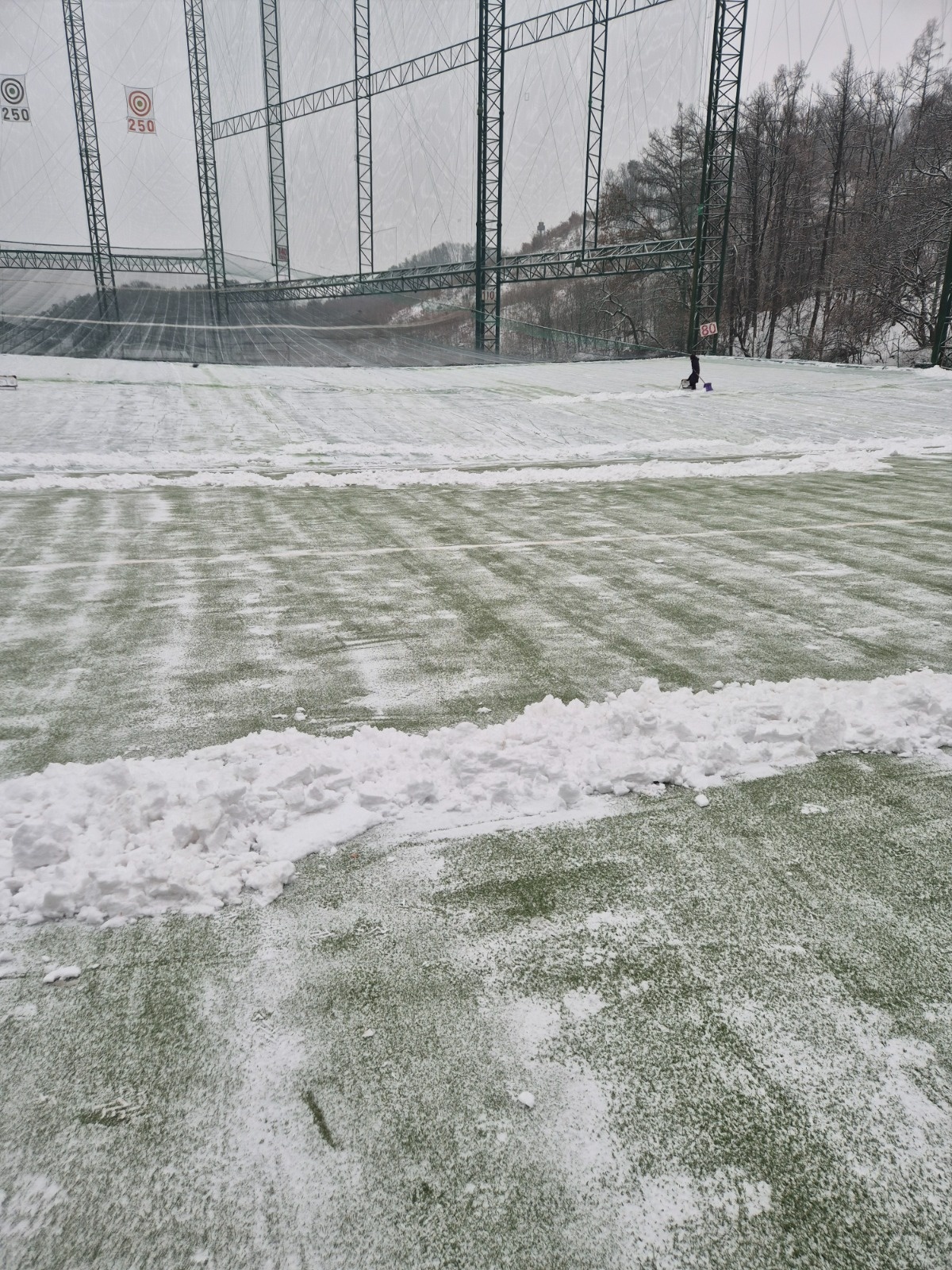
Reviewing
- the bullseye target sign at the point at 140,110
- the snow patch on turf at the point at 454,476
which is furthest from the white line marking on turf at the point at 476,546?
the bullseye target sign at the point at 140,110

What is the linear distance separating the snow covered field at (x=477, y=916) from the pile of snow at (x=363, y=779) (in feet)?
0.04

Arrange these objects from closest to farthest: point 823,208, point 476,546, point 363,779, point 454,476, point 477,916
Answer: point 477,916 → point 363,779 → point 476,546 → point 454,476 → point 823,208

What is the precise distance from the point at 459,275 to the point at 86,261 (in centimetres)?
1093

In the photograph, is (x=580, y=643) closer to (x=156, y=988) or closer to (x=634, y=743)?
(x=634, y=743)

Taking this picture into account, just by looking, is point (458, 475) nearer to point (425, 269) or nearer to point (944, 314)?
point (944, 314)

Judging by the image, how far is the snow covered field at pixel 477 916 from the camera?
1.29 metres

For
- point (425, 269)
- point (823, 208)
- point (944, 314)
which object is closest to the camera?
point (944, 314)

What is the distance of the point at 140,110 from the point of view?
21.9 meters

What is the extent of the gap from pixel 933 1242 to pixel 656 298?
3041 centimetres

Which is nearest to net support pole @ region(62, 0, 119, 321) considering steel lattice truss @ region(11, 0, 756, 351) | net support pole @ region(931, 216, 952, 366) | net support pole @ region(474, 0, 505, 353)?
steel lattice truss @ region(11, 0, 756, 351)

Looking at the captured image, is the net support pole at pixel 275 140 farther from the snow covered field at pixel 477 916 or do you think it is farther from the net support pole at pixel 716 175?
the snow covered field at pixel 477 916

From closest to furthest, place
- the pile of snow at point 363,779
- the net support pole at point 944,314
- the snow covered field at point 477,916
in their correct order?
the snow covered field at point 477,916, the pile of snow at point 363,779, the net support pole at point 944,314

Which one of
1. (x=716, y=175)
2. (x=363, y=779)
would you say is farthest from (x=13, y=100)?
(x=363, y=779)

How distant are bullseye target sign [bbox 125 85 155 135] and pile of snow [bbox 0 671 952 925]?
25960mm
